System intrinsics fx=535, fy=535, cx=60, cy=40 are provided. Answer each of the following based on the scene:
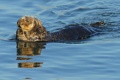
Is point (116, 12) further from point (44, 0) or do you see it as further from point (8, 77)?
point (8, 77)

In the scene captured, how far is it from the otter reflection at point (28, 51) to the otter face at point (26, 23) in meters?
0.40

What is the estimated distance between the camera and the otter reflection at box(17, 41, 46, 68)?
10881 millimetres

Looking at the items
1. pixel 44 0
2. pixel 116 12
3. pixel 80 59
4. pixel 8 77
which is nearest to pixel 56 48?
pixel 80 59

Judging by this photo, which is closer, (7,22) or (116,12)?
(7,22)

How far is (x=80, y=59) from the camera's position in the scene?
11.2 m

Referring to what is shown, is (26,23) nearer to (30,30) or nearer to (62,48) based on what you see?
(30,30)

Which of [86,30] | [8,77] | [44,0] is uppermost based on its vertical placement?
[44,0]

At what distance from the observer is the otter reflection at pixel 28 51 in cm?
1088

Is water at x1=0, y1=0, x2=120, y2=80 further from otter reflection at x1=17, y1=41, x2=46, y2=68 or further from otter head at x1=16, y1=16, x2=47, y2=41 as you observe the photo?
otter head at x1=16, y1=16, x2=47, y2=41

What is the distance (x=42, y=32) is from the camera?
13.0m

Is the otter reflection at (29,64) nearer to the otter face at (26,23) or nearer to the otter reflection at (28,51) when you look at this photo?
the otter reflection at (28,51)

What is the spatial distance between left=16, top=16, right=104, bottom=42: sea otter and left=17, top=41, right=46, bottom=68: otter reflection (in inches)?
7.1

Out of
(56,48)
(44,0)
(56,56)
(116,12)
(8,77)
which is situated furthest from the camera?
(44,0)

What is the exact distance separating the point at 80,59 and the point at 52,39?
2127mm
